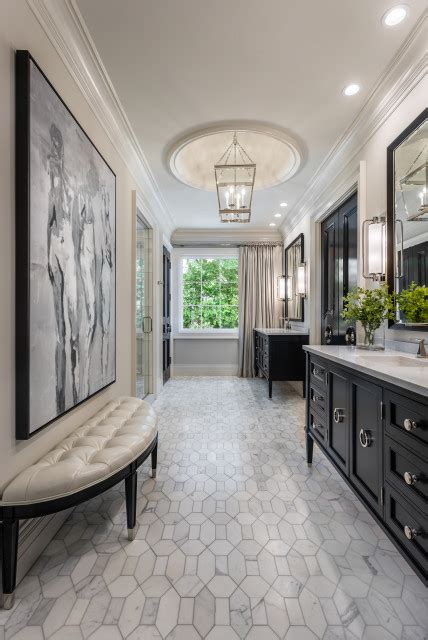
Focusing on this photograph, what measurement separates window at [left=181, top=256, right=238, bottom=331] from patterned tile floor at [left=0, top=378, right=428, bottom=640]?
3.61m

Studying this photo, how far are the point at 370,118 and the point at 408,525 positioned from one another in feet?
8.45

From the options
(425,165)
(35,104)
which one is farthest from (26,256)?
(425,165)

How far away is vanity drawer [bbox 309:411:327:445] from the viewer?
1.83 m

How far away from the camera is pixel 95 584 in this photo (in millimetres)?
1193

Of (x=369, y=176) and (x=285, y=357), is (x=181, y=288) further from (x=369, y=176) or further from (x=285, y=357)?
(x=369, y=176)

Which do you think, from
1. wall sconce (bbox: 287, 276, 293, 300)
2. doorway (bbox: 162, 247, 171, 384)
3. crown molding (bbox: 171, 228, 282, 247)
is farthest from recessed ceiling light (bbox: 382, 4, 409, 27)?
crown molding (bbox: 171, 228, 282, 247)

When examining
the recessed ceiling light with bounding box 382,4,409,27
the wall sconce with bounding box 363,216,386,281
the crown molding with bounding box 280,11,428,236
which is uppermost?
the recessed ceiling light with bounding box 382,4,409,27

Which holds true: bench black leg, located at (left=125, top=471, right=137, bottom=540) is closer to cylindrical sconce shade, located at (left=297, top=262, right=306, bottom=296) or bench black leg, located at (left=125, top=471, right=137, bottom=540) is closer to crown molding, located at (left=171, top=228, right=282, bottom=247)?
cylindrical sconce shade, located at (left=297, top=262, right=306, bottom=296)

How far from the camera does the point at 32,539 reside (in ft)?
4.25

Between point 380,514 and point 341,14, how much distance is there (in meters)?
2.46

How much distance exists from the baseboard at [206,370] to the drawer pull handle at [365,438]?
13.6 ft

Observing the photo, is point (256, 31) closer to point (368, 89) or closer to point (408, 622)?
point (368, 89)

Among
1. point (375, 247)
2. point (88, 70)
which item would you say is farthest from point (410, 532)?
point (88, 70)

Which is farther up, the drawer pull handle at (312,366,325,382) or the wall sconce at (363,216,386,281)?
the wall sconce at (363,216,386,281)
